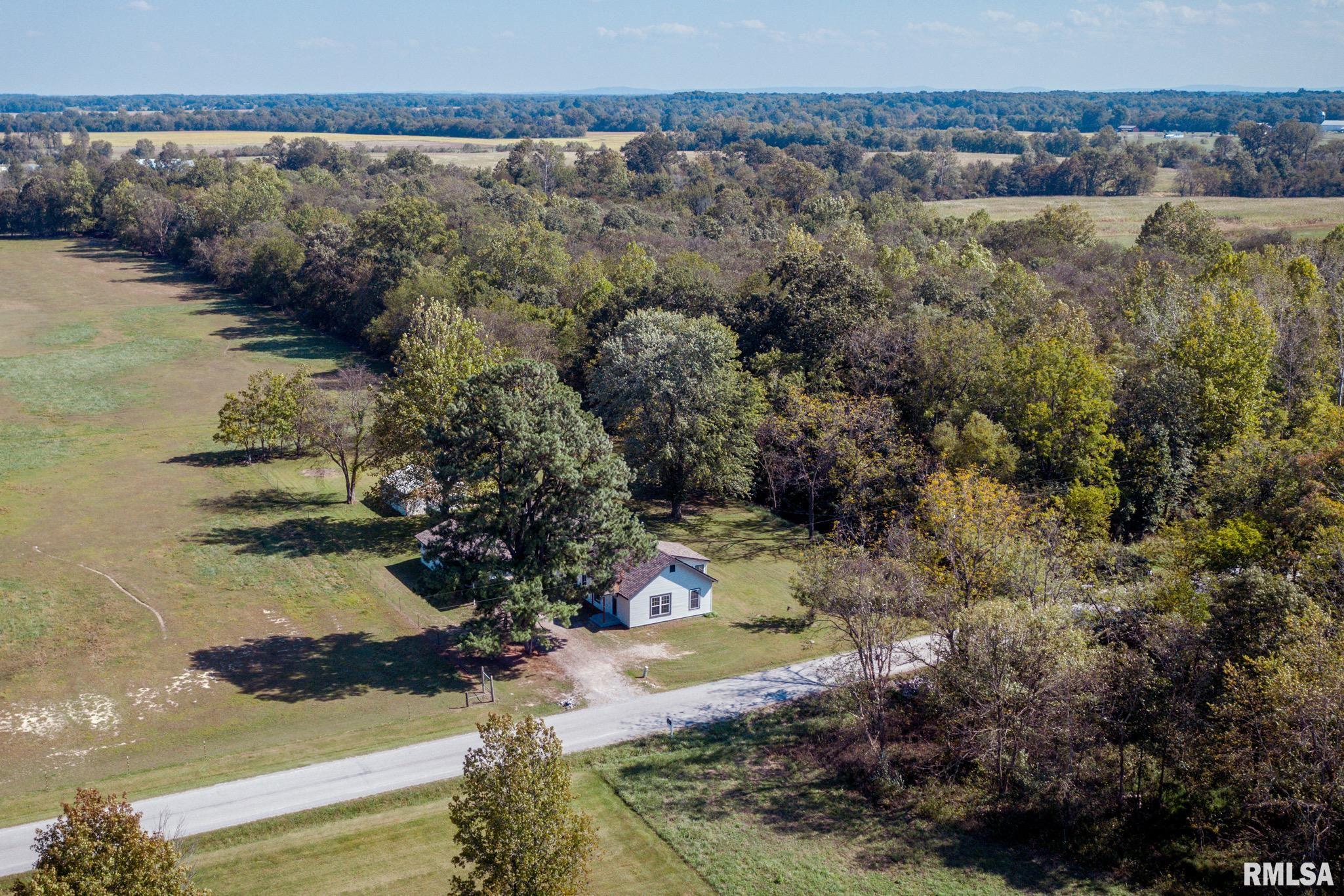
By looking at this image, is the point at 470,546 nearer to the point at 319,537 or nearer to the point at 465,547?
the point at 465,547

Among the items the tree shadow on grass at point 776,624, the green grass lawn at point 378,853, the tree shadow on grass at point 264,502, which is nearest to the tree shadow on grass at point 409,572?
the tree shadow on grass at point 264,502

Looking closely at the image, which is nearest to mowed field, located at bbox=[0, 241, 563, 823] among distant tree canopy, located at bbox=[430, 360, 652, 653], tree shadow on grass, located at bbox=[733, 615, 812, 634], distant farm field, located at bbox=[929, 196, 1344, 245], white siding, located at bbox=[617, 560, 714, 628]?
distant tree canopy, located at bbox=[430, 360, 652, 653]

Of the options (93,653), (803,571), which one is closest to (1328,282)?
(803,571)

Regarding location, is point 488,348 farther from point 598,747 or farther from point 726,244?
point 726,244

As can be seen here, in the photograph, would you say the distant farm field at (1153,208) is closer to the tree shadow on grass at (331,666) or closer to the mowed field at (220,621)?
the mowed field at (220,621)

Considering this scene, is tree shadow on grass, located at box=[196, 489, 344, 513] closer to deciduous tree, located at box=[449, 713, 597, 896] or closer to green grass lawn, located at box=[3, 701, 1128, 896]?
green grass lawn, located at box=[3, 701, 1128, 896]

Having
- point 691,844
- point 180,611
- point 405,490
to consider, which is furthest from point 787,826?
point 405,490
